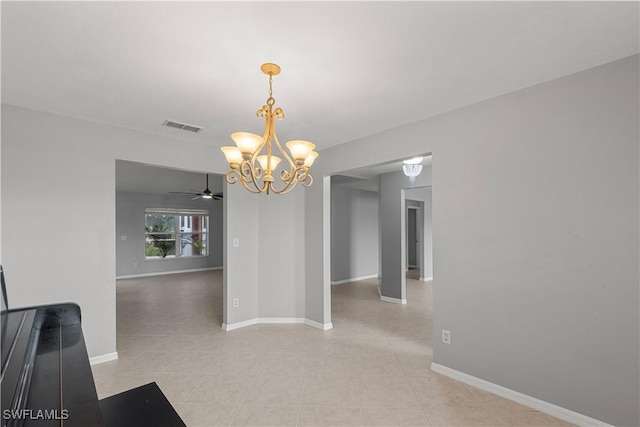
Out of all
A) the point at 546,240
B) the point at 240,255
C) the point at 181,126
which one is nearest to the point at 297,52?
the point at 181,126

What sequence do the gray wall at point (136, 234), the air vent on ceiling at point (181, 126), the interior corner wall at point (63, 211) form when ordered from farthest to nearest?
the gray wall at point (136, 234)
the air vent on ceiling at point (181, 126)
the interior corner wall at point (63, 211)

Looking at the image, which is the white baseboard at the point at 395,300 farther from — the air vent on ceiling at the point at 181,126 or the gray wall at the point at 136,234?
the gray wall at the point at 136,234

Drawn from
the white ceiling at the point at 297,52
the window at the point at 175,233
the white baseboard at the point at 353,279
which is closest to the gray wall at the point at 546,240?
the white ceiling at the point at 297,52

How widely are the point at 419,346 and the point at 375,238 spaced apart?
4.85 meters

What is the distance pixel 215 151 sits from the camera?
3834mm

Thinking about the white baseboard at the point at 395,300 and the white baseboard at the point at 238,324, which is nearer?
the white baseboard at the point at 238,324

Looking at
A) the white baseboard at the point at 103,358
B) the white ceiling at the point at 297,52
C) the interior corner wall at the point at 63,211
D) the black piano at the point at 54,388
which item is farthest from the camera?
the white baseboard at the point at 103,358

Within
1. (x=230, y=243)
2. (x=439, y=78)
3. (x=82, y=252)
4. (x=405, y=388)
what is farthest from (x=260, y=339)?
(x=439, y=78)

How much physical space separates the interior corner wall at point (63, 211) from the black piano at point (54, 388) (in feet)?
3.88

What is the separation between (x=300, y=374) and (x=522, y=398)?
1.79 meters

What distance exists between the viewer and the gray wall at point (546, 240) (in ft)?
6.15

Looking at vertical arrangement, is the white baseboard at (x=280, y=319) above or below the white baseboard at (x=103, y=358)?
below

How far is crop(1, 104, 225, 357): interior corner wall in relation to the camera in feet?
8.36

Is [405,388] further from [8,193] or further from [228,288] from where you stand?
[8,193]
